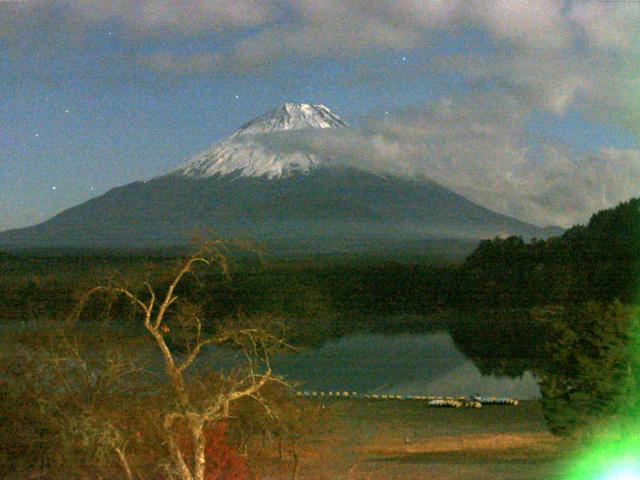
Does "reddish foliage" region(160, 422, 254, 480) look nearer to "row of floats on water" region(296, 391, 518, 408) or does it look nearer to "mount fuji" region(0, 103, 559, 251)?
"row of floats on water" region(296, 391, 518, 408)

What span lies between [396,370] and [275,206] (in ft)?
272

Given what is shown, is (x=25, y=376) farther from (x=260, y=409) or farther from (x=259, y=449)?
(x=259, y=449)

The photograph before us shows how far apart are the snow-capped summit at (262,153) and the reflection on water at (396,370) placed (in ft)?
279

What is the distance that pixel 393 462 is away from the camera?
13.3m

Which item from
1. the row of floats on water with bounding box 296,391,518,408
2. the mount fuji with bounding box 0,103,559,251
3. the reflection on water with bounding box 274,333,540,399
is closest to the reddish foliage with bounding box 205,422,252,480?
the row of floats on water with bounding box 296,391,518,408

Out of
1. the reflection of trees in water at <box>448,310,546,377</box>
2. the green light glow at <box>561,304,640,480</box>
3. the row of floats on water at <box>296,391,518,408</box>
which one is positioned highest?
the green light glow at <box>561,304,640,480</box>

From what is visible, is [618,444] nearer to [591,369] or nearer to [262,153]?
[591,369]

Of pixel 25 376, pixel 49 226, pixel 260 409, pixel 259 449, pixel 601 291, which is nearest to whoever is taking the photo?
pixel 25 376

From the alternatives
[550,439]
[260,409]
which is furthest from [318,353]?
[260,409]

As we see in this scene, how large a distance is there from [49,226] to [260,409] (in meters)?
107

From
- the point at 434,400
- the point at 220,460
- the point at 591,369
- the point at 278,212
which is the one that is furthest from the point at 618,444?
the point at 278,212

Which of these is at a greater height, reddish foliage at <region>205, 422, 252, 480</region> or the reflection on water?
reddish foliage at <region>205, 422, 252, 480</region>

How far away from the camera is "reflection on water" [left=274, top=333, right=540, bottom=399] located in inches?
1204

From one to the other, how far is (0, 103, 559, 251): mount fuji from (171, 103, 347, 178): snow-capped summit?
160mm
